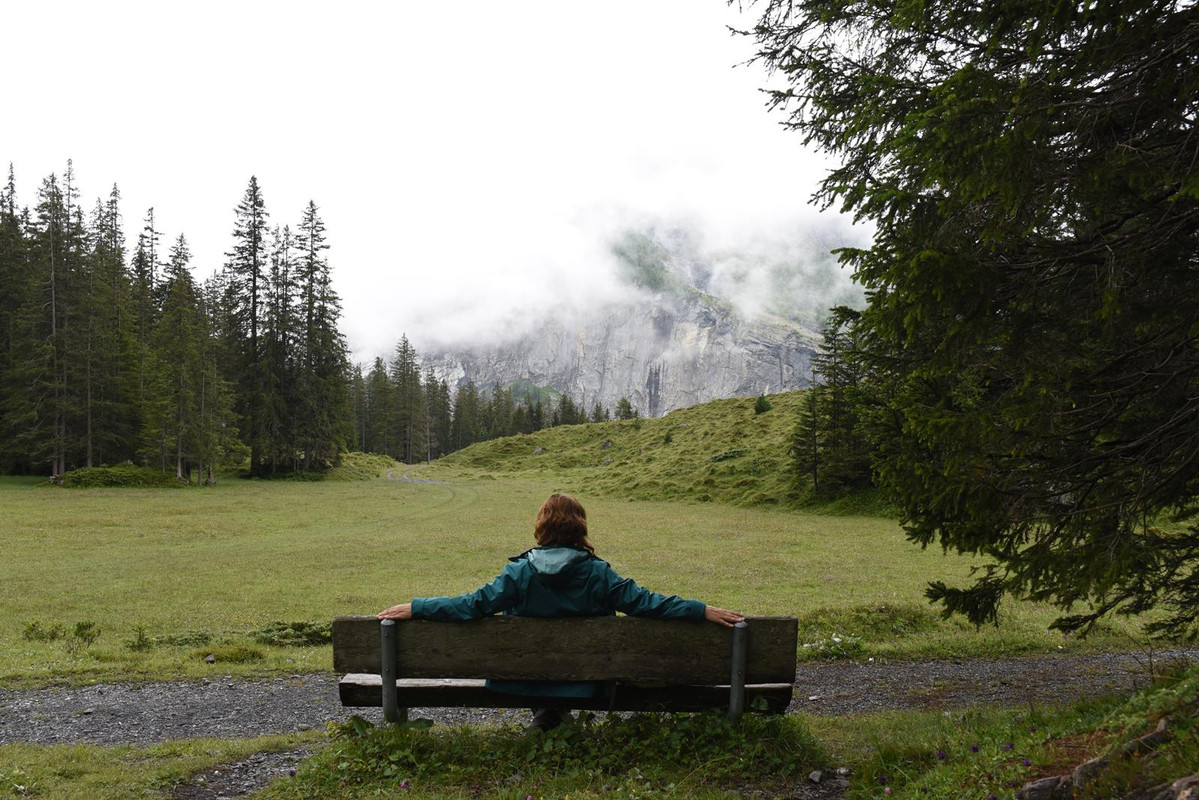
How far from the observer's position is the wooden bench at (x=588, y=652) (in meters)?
4.79

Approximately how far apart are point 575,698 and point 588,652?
424 mm

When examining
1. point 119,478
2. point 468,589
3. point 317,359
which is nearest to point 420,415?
point 317,359

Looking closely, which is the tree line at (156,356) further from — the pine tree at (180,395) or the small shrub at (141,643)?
the small shrub at (141,643)

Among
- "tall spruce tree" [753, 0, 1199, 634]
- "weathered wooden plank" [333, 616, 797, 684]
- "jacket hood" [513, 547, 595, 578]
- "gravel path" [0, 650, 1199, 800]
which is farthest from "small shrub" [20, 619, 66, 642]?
"tall spruce tree" [753, 0, 1199, 634]

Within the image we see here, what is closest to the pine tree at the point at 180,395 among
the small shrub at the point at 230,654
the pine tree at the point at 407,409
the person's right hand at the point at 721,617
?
the small shrub at the point at 230,654

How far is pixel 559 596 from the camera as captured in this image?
4961 mm

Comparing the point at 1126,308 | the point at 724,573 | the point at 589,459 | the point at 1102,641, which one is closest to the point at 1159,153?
the point at 1126,308

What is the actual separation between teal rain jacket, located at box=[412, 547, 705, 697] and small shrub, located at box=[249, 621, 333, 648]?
28.4 ft

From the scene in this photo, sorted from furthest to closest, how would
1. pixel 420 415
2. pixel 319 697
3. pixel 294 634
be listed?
pixel 420 415 → pixel 294 634 → pixel 319 697

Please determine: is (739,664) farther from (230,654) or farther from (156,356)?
(156,356)

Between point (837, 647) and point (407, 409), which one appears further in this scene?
point (407, 409)

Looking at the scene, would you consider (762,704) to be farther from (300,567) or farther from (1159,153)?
(300,567)

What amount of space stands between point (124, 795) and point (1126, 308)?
837 centimetres

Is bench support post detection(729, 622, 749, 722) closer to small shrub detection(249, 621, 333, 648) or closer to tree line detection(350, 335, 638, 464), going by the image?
small shrub detection(249, 621, 333, 648)
